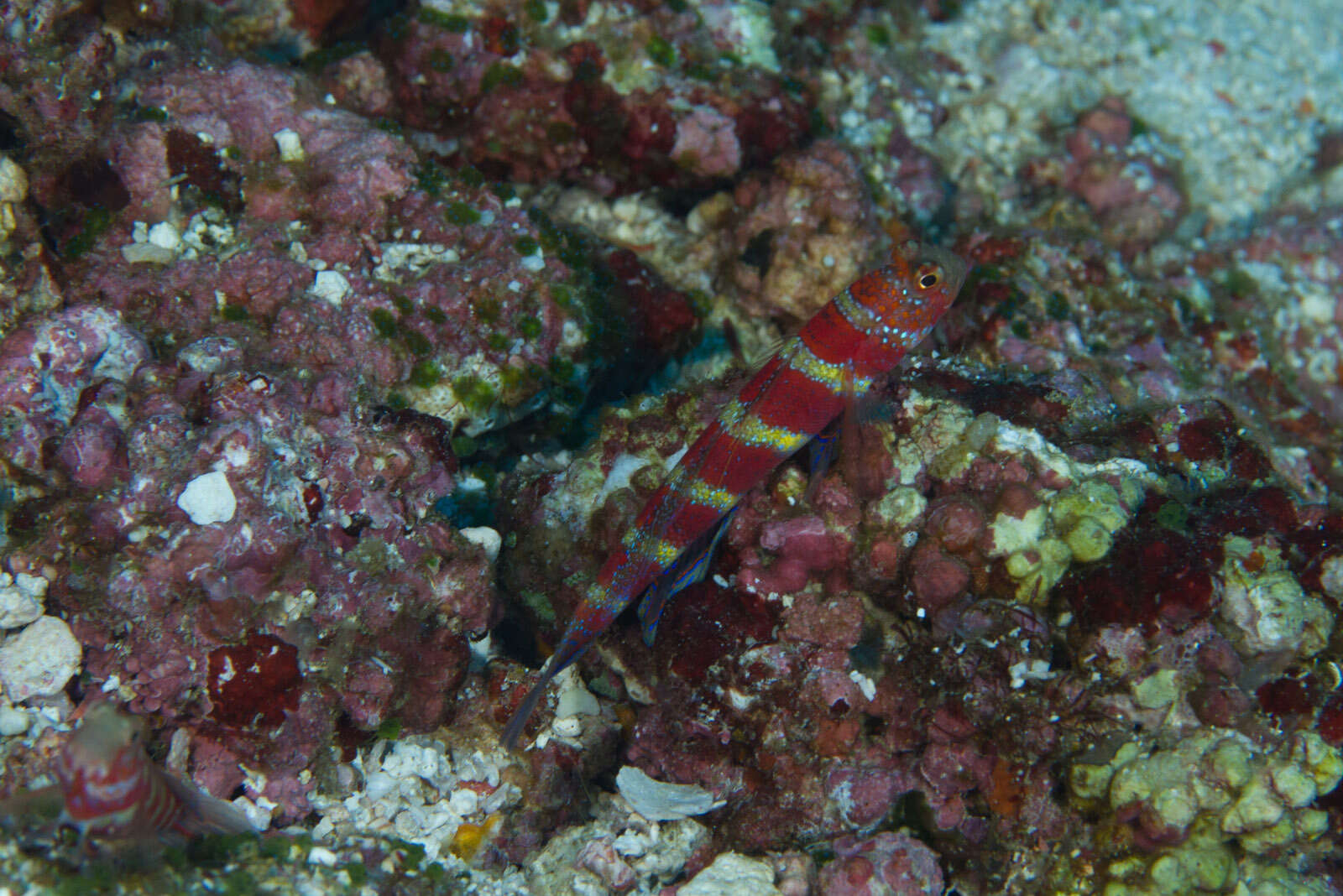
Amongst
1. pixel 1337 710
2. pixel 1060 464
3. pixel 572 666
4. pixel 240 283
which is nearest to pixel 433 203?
pixel 240 283

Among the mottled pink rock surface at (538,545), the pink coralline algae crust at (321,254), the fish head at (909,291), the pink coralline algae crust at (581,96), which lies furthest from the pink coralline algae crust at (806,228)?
the fish head at (909,291)

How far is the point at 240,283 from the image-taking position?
4.30 meters

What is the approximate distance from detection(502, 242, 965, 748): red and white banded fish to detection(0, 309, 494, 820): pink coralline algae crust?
0.73 m

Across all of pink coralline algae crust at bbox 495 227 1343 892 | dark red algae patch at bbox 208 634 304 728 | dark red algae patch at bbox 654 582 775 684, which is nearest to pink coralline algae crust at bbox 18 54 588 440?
pink coralline algae crust at bbox 495 227 1343 892

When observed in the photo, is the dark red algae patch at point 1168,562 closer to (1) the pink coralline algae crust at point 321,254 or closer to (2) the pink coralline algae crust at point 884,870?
(2) the pink coralline algae crust at point 884,870

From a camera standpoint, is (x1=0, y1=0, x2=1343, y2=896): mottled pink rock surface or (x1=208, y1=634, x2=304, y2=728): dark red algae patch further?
(x1=208, y1=634, x2=304, y2=728): dark red algae patch

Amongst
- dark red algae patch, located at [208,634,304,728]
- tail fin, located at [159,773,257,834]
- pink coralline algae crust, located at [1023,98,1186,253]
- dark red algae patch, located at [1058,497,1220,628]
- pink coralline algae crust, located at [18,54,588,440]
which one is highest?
pink coralline algae crust, located at [1023,98,1186,253]

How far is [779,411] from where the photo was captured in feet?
12.1

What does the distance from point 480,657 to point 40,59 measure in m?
3.81

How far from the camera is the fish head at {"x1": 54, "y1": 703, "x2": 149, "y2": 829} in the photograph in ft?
8.61

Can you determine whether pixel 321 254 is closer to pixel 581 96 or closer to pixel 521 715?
pixel 581 96

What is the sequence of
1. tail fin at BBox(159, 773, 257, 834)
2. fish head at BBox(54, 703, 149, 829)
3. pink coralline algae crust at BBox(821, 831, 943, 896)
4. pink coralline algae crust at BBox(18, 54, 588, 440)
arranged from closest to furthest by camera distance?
fish head at BBox(54, 703, 149, 829), tail fin at BBox(159, 773, 257, 834), pink coralline algae crust at BBox(821, 831, 943, 896), pink coralline algae crust at BBox(18, 54, 588, 440)

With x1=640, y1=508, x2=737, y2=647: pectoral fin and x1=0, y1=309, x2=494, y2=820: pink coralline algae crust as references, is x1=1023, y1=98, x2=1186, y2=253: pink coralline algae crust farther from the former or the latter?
x1=0, y1=309, x2=494, y2=820: pink coralline algae crust

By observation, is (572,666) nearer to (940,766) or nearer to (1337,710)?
(940,766)
